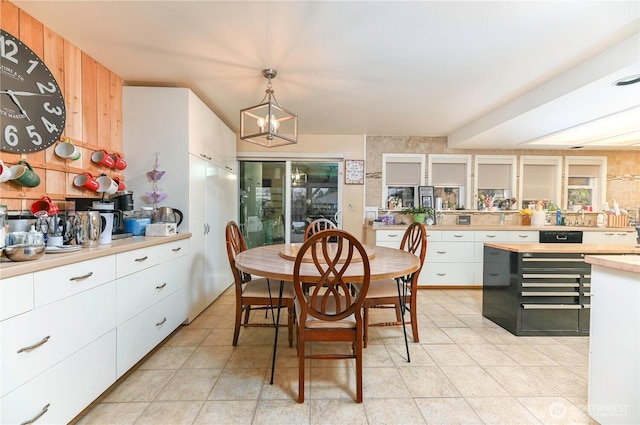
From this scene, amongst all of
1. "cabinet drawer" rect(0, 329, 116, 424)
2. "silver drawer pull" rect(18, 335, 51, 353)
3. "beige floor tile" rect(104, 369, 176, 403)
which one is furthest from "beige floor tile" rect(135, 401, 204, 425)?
"silver drawer pull" rect(18, 335, 51, 353)

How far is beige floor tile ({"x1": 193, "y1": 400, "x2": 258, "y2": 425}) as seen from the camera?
144cm

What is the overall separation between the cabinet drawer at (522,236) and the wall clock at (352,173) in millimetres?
2179

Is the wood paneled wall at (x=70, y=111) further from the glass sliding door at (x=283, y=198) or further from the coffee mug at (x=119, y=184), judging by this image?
the glass sliding door at (x=283, y=198)

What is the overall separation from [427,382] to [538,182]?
13.6 ft

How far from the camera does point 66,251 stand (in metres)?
1.43

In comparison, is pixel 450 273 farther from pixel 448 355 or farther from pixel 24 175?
pixel 24 175

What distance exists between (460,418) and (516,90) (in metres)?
2.77

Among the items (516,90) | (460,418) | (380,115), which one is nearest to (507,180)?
(516,90)

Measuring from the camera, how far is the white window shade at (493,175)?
4.40 meters

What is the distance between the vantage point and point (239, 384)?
175cm

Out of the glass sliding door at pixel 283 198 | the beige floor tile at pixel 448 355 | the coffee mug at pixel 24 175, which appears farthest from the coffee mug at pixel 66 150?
the beige floor tile at pixel 448 355

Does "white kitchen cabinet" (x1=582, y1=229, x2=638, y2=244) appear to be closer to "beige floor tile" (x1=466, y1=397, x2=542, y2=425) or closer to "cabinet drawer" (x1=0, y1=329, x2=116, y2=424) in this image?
"beige floor tile" (x1=466, y1=397, x2=542, y2=425)

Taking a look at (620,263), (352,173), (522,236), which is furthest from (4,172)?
(522,236)

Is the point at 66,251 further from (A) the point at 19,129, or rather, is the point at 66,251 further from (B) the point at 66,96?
(B) the point at 66,96
